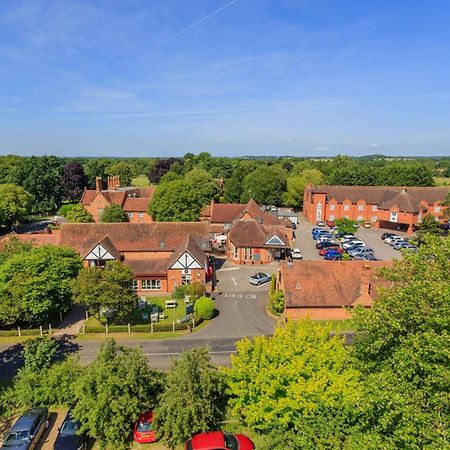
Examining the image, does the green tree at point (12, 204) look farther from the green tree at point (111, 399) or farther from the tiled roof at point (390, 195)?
the green tree at point (111, 399)

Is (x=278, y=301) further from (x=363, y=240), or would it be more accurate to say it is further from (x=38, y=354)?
(x=363, y=240)

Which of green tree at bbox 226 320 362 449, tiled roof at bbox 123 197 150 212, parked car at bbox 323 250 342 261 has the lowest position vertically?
parked car at bbox 323 250 342 261

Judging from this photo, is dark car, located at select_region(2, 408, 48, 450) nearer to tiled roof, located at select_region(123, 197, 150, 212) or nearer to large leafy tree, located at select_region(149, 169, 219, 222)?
large leafy tree, located at select_region(149, 169, 219, 222)

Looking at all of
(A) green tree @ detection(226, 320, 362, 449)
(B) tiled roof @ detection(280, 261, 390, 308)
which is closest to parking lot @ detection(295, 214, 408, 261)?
(B) tiled roof @ detection(280, 261, 390, 308)

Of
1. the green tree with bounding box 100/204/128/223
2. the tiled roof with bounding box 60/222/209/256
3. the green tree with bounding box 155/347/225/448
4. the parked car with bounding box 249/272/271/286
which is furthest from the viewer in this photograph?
the green tree with bounding box 100/204/128/223

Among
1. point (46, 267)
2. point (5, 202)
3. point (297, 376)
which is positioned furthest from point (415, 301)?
point (5, 202)

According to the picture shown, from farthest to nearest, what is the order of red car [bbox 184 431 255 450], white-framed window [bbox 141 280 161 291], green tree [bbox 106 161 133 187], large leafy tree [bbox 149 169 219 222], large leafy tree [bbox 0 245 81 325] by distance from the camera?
green tree [bbox 106 161 133 187]
large leafy tree [bbox 149 169 219 222]
white-framed window [bbox 141 280 161 291]
large leafy tree [bbox 0 245 81 325]
red car [bbox 184 431 255 450]

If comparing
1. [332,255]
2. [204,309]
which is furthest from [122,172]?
[204,309]

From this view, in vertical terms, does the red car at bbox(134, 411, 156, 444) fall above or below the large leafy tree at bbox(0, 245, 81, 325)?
below
